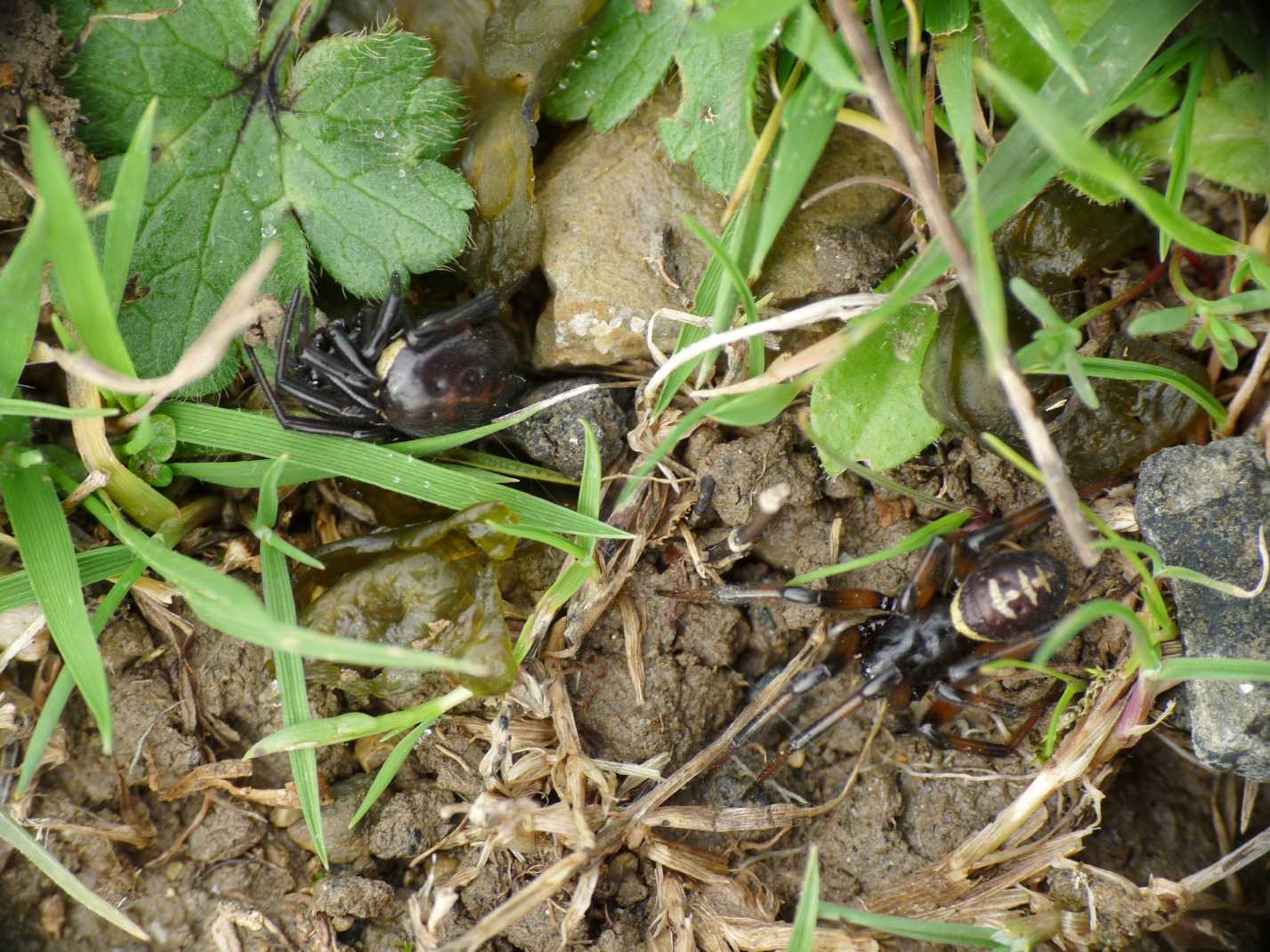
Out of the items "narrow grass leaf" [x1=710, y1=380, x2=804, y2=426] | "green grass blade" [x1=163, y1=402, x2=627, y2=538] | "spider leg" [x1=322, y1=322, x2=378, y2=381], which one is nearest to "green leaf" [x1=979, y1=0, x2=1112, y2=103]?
"narrow grass leaf" [x1=710, y1=380, x2=804, y2=426]

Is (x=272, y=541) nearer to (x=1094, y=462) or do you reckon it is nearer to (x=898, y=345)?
(x=898, y=345)

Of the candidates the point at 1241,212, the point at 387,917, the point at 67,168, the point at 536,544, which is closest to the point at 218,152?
the point at 67,168

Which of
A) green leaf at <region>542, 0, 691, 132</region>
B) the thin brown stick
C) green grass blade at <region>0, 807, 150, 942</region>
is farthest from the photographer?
green leaf at <region>542, 0, 691, 132</region>

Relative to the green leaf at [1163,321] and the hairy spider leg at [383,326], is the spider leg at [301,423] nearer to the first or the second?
the hairy spider leg at [383,326]

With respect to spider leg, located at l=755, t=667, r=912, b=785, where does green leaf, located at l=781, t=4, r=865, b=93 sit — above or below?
above

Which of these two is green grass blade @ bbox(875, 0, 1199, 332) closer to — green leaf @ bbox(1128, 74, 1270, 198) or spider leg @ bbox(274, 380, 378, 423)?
green leaf @ bbox(1128, 74, 1270, 198)
